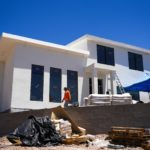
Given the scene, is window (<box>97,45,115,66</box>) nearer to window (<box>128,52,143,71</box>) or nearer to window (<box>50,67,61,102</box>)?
window (<box>128,52,143,71</box>)

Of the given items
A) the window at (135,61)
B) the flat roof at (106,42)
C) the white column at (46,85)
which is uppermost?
the flat roof at (106,42)

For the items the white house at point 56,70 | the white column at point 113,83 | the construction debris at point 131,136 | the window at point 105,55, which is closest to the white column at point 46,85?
the white house at point 56,70

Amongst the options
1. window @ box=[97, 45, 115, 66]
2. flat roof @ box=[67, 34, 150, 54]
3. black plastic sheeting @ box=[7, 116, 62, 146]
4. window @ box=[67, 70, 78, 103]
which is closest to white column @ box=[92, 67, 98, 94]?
window @ box=[67, 70, 78, 103]

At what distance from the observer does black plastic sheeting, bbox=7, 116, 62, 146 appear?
10.2 meters

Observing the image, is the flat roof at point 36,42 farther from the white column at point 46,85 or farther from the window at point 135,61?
the window at point 135,61

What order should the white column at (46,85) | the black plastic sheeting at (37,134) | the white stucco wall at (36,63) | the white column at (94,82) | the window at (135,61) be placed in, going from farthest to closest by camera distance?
the window at (135,61) < the white column at (94,82) < the white column at (46,85) < the white stucco wall at (36,63) < the black plastic sheeting at (37,134)

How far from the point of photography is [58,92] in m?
18.4

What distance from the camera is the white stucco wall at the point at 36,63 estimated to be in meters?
16.9

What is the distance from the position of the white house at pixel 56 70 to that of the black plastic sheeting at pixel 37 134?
616 centimetres

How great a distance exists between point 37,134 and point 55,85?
26.7ft

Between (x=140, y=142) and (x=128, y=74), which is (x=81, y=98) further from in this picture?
(x=140, y=142)

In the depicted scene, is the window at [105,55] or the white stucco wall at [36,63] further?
the window at [105,55]

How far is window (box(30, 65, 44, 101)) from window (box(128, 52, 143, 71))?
361 inches

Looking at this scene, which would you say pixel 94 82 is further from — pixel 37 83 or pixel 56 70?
pixel 37 83
